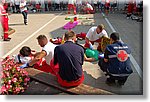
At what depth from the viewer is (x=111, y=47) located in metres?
5.19

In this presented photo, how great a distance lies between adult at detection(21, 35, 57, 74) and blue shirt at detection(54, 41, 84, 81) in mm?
529

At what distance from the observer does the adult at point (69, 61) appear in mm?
4754

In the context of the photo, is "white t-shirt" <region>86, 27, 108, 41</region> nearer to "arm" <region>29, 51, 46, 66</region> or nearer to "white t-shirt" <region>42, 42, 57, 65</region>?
"white t-shirt" <region>42, 42, 57, 65</region>

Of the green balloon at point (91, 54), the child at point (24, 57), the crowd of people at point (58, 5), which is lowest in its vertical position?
the green balloon at point (91, 54)

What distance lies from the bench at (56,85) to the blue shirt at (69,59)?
0.64 feet

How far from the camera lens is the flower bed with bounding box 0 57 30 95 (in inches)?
187

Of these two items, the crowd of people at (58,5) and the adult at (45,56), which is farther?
the crowd of people at (58,5)

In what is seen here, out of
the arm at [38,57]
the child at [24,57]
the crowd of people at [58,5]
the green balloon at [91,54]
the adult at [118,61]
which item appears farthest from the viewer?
the crowd of people at [58,5]

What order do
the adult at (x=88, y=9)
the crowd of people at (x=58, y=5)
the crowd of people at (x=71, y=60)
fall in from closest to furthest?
1. the crowd of people at (x=71, y=60)
2. the adult at (x=88, y=9)
3. the crowd of people at (x=58, y=5)

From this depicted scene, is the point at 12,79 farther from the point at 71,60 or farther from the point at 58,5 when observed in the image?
the point at 58,5

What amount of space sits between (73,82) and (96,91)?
45cm

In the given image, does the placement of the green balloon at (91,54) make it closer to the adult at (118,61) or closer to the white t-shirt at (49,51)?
the adult at (118,61)

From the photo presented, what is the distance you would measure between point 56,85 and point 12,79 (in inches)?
31.7

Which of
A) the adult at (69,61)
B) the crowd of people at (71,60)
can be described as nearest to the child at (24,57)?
the crowd of people at (71,60)
